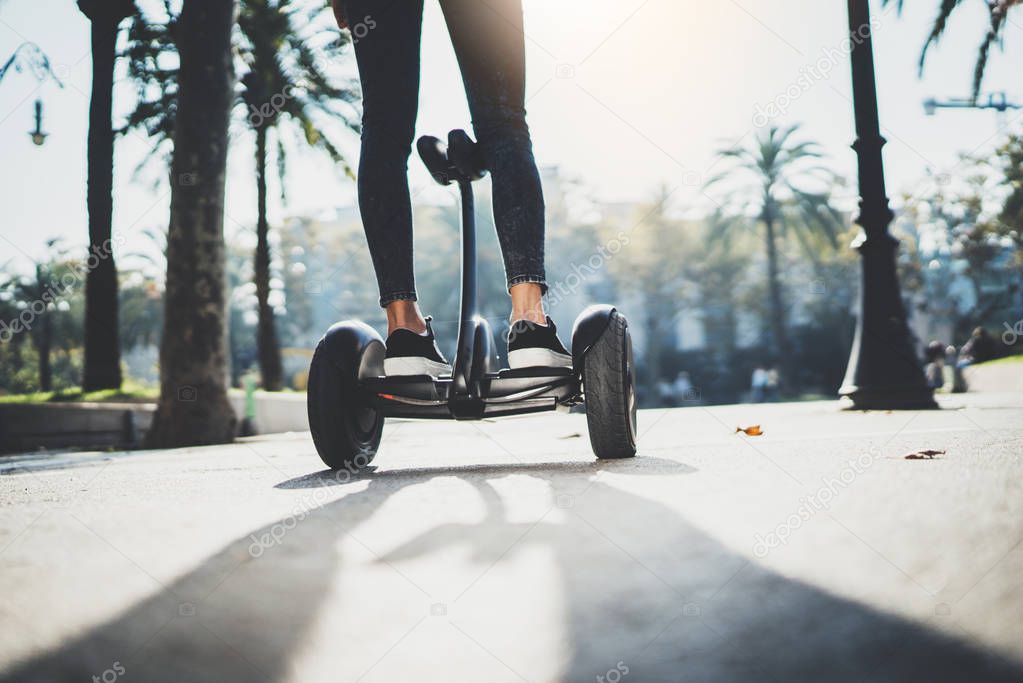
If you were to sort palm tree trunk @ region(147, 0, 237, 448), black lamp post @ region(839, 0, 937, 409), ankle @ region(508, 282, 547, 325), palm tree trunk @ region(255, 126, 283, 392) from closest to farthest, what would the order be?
ankle @ region(508, 282, 547, 325)
black lamp post @ region(839, 0, 937, 409)
palm tree trunk @ region(147, 0, 237, 448)
palm tree trunk @ region(255, 126, 283, 392)

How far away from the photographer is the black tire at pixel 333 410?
2.53 metres

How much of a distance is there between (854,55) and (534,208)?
24.9 ft

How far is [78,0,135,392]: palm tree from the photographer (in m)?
14.8

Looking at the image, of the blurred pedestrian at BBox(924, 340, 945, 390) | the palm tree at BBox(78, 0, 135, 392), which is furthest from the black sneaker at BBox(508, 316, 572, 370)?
the blurred pedestrian at BBox(924, 340, 945, 390)

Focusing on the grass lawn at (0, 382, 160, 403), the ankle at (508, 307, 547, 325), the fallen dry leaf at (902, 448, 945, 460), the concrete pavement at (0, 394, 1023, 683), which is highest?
the ankle at (508, 307, 547, 325)

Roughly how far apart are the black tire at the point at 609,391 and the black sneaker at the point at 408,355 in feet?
1.49

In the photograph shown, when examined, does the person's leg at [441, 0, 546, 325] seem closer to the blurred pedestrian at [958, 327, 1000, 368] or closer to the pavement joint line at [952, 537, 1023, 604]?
the pavement joint line at [952, 537, 1023, 604]

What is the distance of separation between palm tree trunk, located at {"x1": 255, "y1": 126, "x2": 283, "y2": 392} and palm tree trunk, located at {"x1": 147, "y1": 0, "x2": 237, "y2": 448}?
11.8 m

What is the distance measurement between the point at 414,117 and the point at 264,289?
19.4 m

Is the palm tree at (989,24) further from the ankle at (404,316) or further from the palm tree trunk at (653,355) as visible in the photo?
the palm tree trunk at (653,355)

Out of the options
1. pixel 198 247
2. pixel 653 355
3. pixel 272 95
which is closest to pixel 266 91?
pixel 272 95

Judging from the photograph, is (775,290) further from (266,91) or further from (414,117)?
(414,117)

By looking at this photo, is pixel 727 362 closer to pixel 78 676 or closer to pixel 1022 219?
pixel 1022 219

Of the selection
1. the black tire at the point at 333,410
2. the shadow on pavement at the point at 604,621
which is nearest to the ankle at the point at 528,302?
the black tire at the point at 333,410
